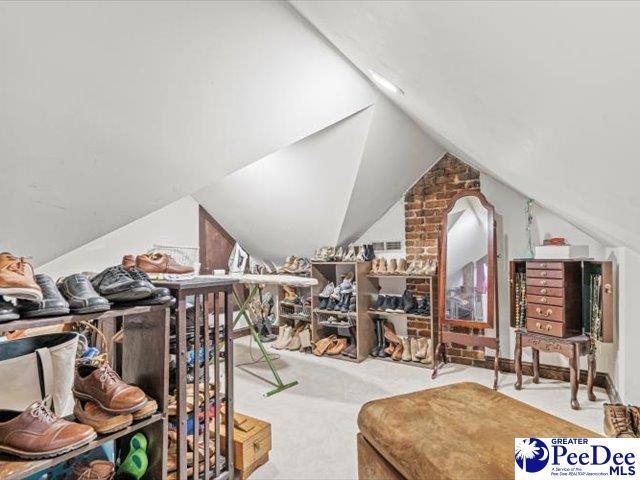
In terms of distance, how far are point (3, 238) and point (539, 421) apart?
11.1 ft

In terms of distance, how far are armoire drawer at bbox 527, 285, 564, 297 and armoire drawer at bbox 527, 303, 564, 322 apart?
0.10m

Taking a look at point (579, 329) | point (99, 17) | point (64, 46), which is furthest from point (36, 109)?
point (579, 329)

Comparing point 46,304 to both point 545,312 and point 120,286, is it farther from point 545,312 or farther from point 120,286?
point 545,312

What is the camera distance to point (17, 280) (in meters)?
1.02

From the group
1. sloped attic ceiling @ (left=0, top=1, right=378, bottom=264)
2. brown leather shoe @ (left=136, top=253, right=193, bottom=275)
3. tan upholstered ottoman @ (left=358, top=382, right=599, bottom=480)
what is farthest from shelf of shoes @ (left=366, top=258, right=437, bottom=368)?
brown leather shoe @ (left=136, top=253, right=193, bottom=275)

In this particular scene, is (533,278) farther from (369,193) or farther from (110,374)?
(110,374)

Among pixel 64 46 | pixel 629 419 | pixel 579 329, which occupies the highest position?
pixel 64 46

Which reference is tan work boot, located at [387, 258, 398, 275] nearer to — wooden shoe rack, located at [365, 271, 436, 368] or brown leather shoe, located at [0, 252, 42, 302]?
wooden shoe rack, located at [365, 271, 436, 368]

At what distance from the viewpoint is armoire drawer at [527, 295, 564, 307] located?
9.96 feet

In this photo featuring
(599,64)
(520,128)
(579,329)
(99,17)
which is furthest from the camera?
(579,329)

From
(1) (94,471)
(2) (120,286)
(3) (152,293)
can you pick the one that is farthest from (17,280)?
(1) (94,471)

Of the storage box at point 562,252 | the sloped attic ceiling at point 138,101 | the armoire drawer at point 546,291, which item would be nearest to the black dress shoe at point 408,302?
the armoire drawer at point 546,291

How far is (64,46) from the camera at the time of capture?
1.68m

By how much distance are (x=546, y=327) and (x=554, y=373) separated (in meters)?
0.84
